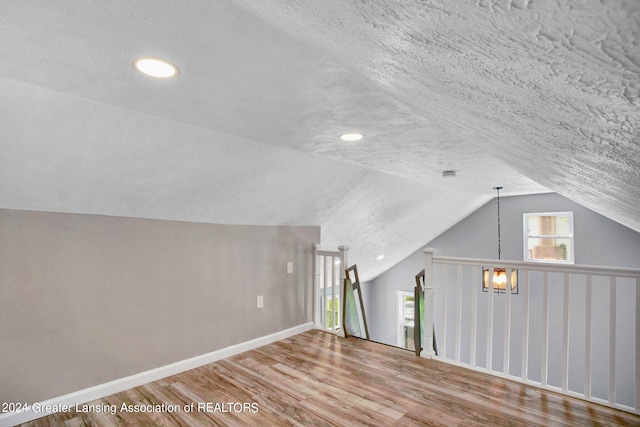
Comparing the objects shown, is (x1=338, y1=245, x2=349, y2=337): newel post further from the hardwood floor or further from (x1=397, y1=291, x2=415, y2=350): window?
(x1=397, y1=291, x2=415, y2=350): window

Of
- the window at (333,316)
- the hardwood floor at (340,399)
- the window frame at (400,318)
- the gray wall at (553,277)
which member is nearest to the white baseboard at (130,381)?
the hardwood floor at (340,399)

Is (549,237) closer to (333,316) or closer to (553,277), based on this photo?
(553,277)

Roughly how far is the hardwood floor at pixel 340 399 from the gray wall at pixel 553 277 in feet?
8.68

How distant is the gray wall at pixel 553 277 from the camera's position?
5004 millimetres

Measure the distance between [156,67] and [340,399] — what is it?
2.34m

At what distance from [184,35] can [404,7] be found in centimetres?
90

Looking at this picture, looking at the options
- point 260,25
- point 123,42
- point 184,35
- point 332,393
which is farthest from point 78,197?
point 332,393

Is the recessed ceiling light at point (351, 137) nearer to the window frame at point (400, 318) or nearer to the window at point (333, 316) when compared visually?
the window at point (333, 316)

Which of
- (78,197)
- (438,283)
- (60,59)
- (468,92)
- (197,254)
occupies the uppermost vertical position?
(60,59)

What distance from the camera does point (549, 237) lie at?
19.1 ft

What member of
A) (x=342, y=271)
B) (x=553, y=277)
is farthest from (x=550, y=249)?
(x=342, y=271)

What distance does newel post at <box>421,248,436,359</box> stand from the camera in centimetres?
308

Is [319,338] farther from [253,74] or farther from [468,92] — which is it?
[468,92]

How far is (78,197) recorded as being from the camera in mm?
2191
